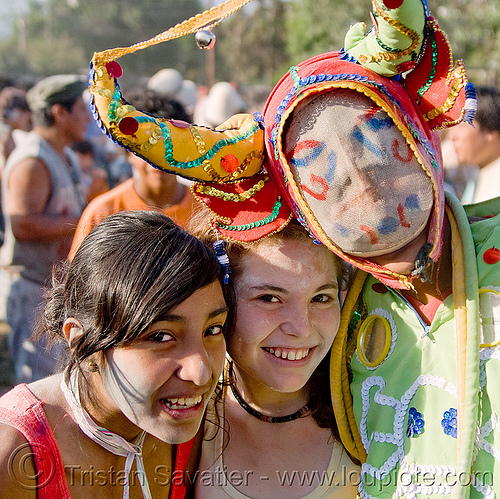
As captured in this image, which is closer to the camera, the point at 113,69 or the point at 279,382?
the point at 113,69

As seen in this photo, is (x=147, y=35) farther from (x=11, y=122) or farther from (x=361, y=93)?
(x=361, y=93)

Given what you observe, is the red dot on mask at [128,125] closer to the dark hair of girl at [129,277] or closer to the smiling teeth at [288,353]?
the dark hair of girl at [129,277]

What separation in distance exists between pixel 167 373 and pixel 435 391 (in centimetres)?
71

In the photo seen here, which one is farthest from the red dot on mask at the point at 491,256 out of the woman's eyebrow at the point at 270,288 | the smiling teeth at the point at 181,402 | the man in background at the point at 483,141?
the man in background at the point at 483,141

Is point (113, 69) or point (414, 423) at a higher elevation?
point (113, 69)

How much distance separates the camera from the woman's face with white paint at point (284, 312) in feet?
5.96

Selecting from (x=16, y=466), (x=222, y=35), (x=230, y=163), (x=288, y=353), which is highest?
(x=222, y=35)

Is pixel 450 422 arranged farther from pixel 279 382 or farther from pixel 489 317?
pixel 279 382

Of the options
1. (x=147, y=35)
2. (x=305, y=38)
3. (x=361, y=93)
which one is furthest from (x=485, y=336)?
(x=147, y=35)

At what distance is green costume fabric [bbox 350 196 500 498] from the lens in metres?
1.56

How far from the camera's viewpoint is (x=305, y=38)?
1928 cm

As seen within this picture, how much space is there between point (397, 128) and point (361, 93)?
12 centimetres

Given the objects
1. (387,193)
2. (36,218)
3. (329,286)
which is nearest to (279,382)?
(329,286)

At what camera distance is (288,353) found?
184 centimetres
